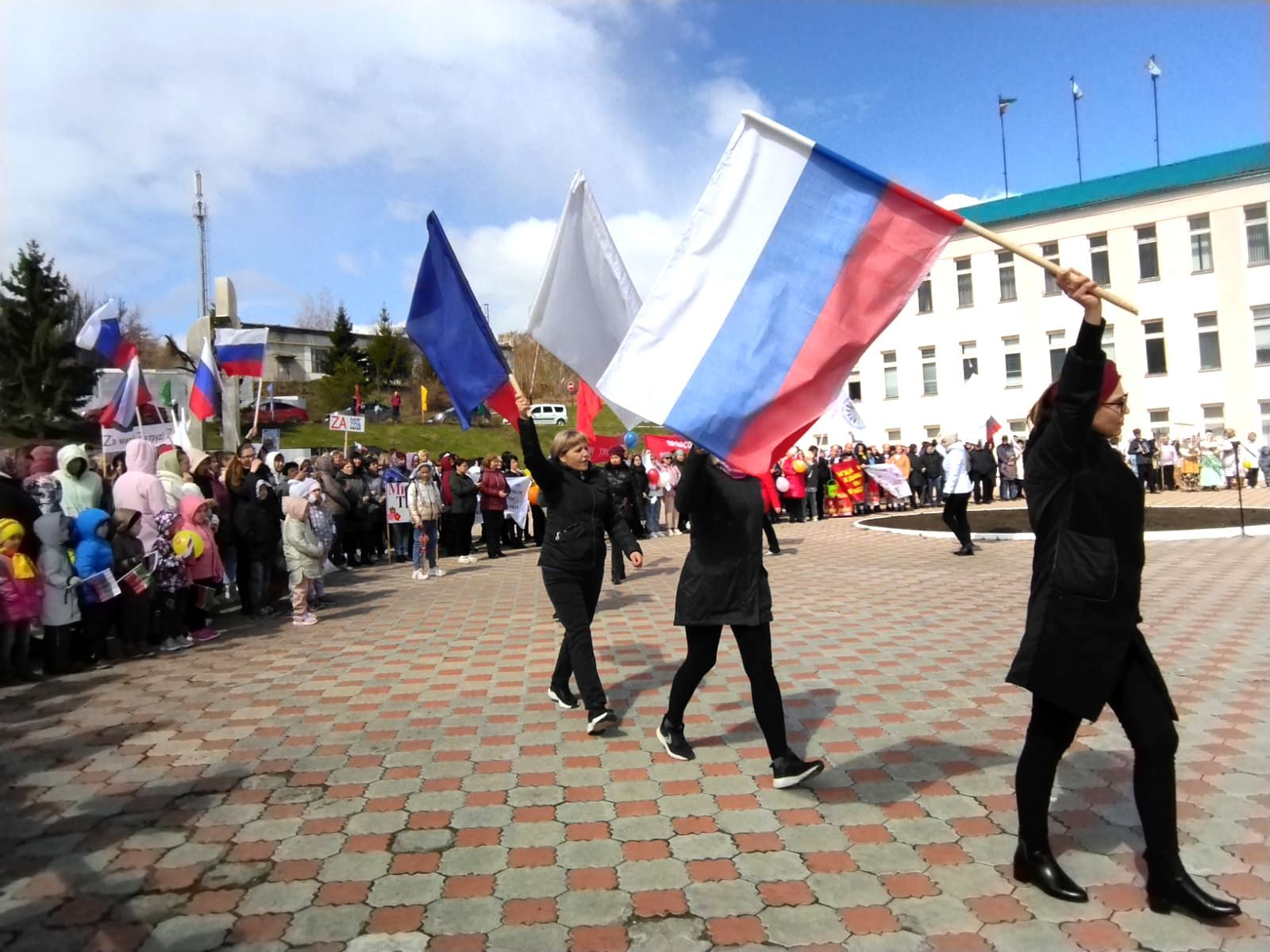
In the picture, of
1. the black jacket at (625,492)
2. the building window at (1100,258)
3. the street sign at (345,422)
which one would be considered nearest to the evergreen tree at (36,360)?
the street sign at (345,422)

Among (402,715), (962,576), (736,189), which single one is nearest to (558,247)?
(736,189)

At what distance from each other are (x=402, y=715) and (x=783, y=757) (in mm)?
2852

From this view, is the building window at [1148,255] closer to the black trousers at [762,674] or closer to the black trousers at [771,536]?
the black trousers at [771,536]

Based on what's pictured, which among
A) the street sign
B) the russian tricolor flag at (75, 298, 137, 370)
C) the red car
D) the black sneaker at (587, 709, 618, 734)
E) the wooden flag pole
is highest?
the red car

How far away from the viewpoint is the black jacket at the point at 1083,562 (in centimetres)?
327

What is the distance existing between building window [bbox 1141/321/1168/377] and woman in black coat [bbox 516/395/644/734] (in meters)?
35.7

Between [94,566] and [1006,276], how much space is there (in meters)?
37.7

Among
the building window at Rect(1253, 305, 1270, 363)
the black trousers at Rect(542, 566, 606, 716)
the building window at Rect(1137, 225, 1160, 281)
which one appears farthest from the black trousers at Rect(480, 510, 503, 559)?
the building window at Rect(1253, 305, 1270, 363)

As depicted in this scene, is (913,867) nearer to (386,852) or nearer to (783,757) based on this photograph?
(783,757)

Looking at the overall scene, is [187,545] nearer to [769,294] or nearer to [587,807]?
[587,807]

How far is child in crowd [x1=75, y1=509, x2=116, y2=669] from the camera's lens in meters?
7.97

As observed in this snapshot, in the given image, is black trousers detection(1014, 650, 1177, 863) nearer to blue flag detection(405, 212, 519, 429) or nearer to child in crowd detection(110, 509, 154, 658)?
blue flag detection(405, 212, 519, 429)

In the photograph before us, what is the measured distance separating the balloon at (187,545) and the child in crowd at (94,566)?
62 centimetres

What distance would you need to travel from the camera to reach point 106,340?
13.7 metres
